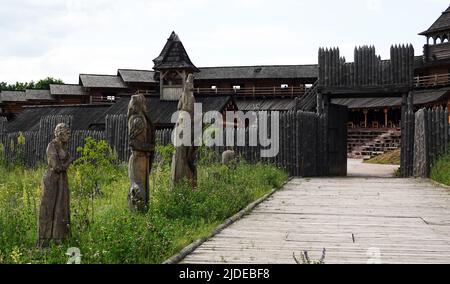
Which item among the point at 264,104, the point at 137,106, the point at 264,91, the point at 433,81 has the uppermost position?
the point at 264,91

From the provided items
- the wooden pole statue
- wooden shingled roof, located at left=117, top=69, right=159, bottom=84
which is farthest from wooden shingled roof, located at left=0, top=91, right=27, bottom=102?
the wooden pole statue

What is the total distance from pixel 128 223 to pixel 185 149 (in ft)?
13.1

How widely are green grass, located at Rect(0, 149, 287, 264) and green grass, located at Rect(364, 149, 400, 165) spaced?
21.6 meters

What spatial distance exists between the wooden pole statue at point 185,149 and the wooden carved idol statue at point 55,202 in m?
3.95

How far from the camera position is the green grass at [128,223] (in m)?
5.51

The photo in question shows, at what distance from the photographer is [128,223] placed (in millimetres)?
6387

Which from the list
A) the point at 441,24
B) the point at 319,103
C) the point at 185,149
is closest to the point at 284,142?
the point at 319,103

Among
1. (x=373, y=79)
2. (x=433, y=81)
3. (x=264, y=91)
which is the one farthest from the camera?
(x=264, y=91)

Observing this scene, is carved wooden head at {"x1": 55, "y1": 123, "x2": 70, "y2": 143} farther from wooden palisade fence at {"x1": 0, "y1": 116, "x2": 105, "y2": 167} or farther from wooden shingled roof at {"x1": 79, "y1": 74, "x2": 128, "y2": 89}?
wooden shingled roof at {"x1": 79, "y1": 74, "x2": 128, "y2": 89}

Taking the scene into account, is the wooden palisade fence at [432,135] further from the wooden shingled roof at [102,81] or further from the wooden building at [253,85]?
the wooden shingled roof at [102,81]

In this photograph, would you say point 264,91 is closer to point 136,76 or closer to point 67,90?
point 136,76

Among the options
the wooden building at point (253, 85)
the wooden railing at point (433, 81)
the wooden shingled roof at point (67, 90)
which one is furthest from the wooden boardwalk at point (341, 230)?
the wooden shingled roof at point (67, 90)

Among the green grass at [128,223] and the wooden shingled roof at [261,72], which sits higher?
the wooden shingled roof at [261,72]
